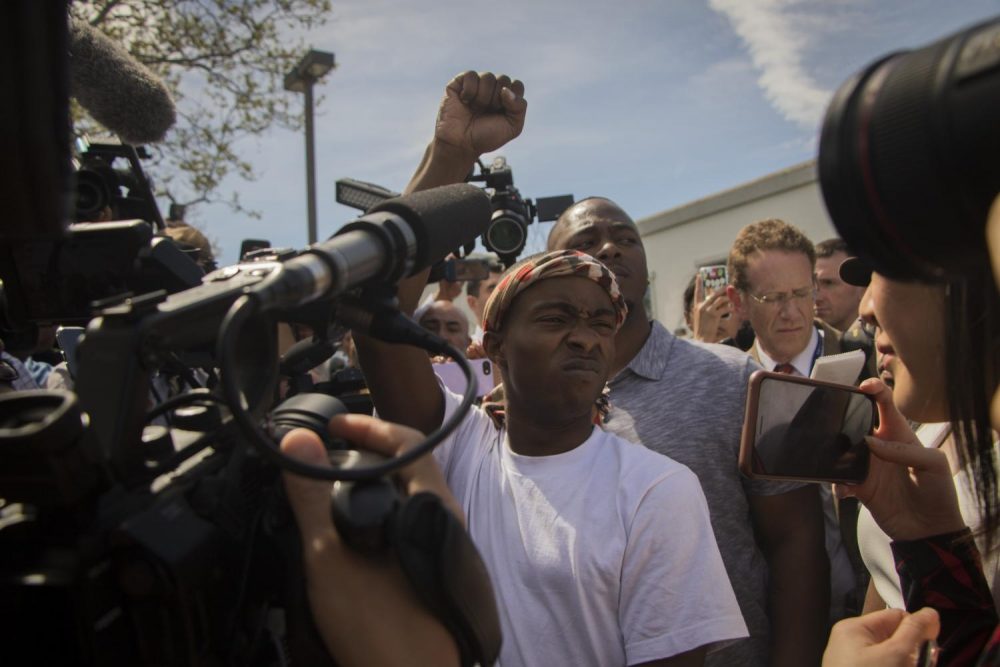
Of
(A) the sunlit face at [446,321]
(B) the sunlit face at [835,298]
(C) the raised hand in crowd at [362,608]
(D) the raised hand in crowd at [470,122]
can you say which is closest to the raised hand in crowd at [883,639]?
(C) the raised hand in crowd at [362,608]

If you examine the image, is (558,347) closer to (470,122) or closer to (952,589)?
(470,122)

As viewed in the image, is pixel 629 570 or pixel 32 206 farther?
pixel 629 570

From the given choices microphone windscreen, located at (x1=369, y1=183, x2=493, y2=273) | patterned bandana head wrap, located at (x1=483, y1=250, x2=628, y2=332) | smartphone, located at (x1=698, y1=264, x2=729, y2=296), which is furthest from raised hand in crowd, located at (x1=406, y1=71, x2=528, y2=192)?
smartphone, located at (x1=698, y1=264, x2=729, y2=296)

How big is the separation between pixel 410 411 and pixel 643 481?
2.03 feet

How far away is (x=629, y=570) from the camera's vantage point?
167cm

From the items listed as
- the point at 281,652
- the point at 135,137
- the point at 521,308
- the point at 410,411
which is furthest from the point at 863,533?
the point at 135,137

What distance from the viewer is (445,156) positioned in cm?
190

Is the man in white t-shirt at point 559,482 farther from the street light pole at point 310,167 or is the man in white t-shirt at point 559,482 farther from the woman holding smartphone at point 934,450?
the street light pole at point 310,167

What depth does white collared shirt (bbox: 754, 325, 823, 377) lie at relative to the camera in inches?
139

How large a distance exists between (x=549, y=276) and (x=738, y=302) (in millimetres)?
1936

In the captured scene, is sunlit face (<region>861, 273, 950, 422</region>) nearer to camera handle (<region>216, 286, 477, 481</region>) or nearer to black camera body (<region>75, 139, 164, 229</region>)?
camera handle (<region>216, 286, 477, 481</region>)

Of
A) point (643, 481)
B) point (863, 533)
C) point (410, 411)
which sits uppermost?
point (410, 411)

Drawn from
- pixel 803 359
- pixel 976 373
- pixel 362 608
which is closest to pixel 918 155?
pixel 976 373

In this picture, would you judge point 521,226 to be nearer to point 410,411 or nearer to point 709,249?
point 410,411
